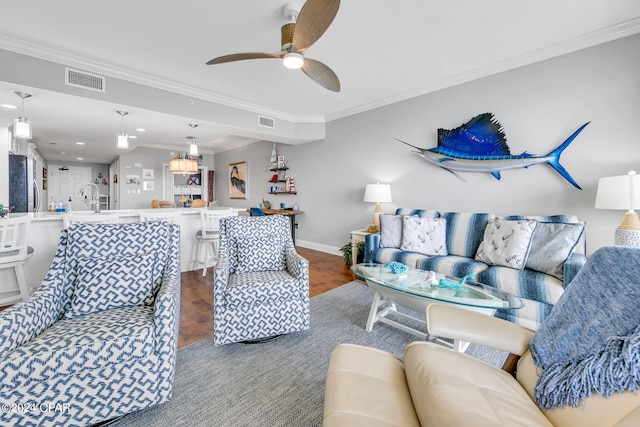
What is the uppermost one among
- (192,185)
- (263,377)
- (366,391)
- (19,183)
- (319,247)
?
(192,185)

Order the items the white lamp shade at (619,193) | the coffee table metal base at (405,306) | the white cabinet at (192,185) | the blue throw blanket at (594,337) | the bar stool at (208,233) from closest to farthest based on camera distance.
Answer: the blue throw blanket at (594,337), the coffee table metal base at (405,306), the white lamp shade at (619,193), the bar stool at (208,233), the white cabinet at (192,185)

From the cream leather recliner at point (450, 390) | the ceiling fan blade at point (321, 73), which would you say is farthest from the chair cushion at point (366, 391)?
the ceiling fan blade at point (321, 73)

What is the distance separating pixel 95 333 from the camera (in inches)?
52.4

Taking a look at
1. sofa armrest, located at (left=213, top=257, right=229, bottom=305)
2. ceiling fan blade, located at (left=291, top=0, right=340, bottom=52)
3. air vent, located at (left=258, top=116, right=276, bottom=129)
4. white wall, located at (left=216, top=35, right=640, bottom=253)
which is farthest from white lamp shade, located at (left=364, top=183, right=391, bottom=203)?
sofa armrest, located at (left=213, top=257, right=229, bottom=305)

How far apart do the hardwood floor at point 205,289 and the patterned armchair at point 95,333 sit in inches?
27.2

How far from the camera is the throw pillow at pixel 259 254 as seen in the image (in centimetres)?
236

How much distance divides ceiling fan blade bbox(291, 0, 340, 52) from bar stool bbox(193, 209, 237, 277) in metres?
2.47

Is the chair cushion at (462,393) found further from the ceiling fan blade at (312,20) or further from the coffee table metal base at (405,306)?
the ceiling fan blade at (312,20)

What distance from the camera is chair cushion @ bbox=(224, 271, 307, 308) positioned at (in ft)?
6.48

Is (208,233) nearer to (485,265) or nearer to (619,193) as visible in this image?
(485,265)

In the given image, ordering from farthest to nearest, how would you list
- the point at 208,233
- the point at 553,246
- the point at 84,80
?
the point at 208,233 < the point at 84,80 < the point at 553,246

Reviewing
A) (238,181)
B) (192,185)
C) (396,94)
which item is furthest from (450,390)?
(192,185)

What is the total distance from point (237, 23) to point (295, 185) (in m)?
3.63

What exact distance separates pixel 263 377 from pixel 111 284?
109 centimetres
